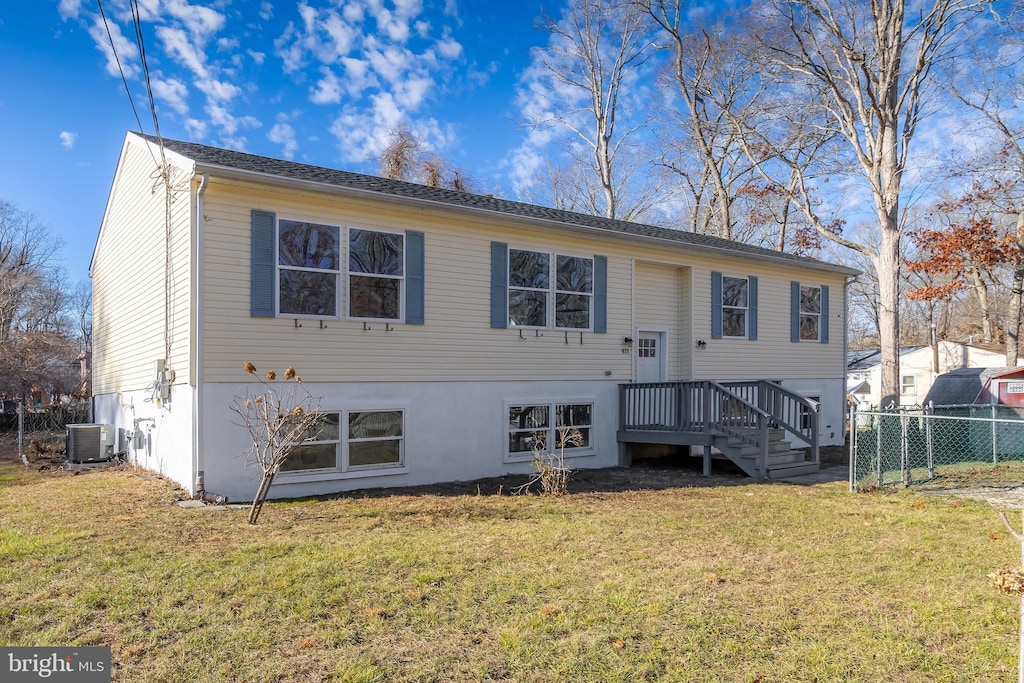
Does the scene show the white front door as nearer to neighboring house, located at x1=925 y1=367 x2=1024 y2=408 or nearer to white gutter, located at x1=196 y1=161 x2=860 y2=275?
white gutter, located at x1=196 y1=161 x2=860 y2=275

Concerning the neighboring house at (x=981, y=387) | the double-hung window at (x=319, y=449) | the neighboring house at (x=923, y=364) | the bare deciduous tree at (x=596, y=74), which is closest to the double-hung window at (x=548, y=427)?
the double-hung window at (x=319, y=449)

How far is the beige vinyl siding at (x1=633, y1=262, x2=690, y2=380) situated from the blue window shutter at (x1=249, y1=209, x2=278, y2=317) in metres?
6.64

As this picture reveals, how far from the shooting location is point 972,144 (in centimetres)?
2219

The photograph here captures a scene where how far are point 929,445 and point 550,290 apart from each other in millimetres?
6338

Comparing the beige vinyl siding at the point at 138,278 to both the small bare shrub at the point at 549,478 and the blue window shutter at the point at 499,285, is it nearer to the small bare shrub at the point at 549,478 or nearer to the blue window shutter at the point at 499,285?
the blue window shutter at the point at 499,285

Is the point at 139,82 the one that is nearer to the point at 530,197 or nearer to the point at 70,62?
the point at 70,62

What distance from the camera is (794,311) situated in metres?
14.6

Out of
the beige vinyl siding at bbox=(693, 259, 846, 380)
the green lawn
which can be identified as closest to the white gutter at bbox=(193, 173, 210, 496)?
the green lawn

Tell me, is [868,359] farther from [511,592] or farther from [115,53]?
[115,53]

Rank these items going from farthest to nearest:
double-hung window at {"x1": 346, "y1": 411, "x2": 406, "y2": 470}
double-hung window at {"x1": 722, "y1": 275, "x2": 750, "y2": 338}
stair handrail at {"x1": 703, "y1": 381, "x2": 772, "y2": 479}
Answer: double-hung window at {"x1": 722, "y1": 275, "x2": 750, "y2": 338} < stair handrail at {"x1": 703, "y1": 381, "x2": 772, "y2": 479} < double-hung window at {"x1": 346, "y1": 411, "x2": 406, "y2": 470}

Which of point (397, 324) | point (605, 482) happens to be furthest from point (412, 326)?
point (605, 482)

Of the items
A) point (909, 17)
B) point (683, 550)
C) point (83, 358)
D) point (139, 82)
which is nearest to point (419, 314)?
point (139, 82)

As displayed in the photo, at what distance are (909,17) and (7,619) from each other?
63.4 feet

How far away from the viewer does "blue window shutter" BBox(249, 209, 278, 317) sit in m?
8.40
